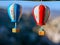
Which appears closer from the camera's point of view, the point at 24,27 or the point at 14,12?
the point at 14,12

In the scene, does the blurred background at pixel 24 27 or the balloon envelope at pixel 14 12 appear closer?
the balloon envelope at pixel 14 12

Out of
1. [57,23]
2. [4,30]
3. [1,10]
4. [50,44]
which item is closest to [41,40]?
[50,44]

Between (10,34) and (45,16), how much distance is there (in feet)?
2.17

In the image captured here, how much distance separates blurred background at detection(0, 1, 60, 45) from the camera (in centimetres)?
217

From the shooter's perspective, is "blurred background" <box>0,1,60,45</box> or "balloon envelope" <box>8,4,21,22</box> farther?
"blurred background" <box>0,1,60,45</box>

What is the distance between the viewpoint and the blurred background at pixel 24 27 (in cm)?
217

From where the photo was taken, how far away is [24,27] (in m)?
2.19

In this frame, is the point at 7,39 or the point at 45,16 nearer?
the point at 45,16

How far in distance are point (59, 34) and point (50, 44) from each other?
154mm

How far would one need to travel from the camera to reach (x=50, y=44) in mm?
2195

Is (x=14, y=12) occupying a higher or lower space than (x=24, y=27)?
higher

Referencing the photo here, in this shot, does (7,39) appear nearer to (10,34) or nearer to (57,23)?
(10,34)

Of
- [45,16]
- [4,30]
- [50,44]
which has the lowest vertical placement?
[50,44]

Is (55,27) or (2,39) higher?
(55,27)
